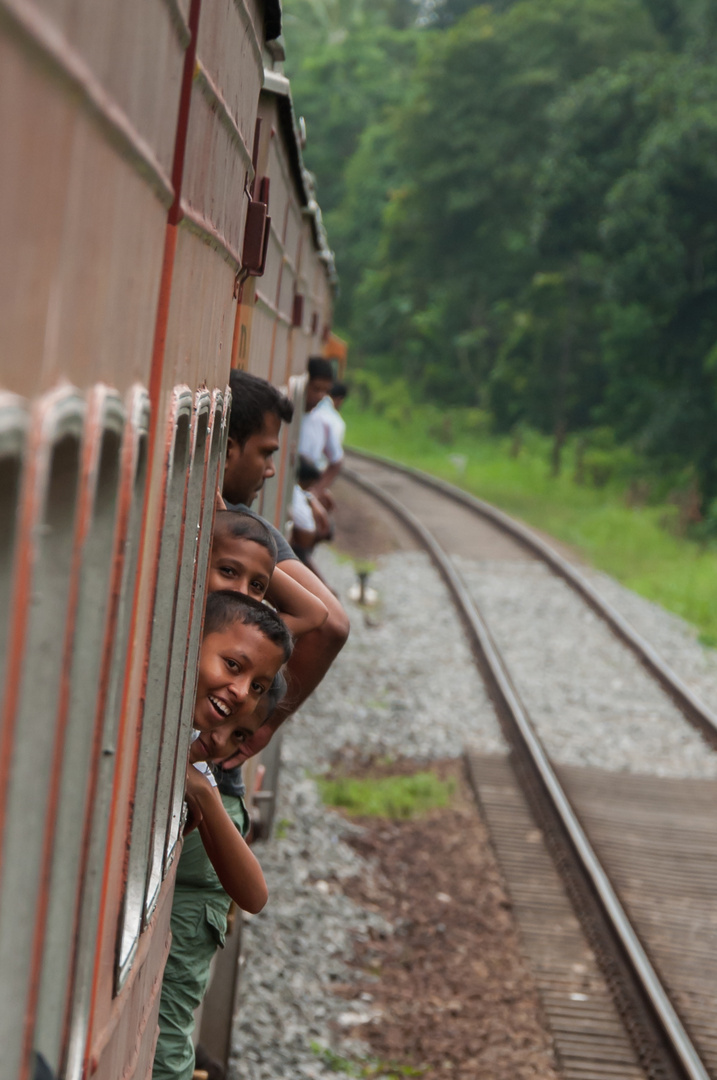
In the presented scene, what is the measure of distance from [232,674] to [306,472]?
18.7 ft

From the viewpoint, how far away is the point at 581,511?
25203 millimetres

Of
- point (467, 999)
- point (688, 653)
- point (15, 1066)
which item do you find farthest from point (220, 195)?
point (688, 653)

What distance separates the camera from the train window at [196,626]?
2488 mm

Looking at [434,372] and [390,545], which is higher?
[434,372]

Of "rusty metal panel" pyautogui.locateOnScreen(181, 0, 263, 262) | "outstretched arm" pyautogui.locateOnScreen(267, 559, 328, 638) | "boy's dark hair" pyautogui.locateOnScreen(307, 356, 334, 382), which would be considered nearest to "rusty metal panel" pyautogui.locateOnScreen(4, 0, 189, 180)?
"rusty metal panel" pyautogui.locateOnScreen(181, 0, 263, 262)

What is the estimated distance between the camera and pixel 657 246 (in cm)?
2417

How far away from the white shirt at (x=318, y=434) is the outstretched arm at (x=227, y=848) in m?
5.65

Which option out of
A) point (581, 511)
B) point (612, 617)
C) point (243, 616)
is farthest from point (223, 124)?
point (581, 511)

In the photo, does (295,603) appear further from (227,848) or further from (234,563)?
(227,848)

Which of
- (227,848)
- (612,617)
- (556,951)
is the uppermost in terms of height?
(227,848)

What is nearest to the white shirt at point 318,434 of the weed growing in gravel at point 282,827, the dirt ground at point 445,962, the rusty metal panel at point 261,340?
the weed growing in gravel at point 282,827

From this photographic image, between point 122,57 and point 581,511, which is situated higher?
point 122,57

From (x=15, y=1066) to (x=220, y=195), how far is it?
63.1 inches

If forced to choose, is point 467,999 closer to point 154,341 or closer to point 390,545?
point 154,341
